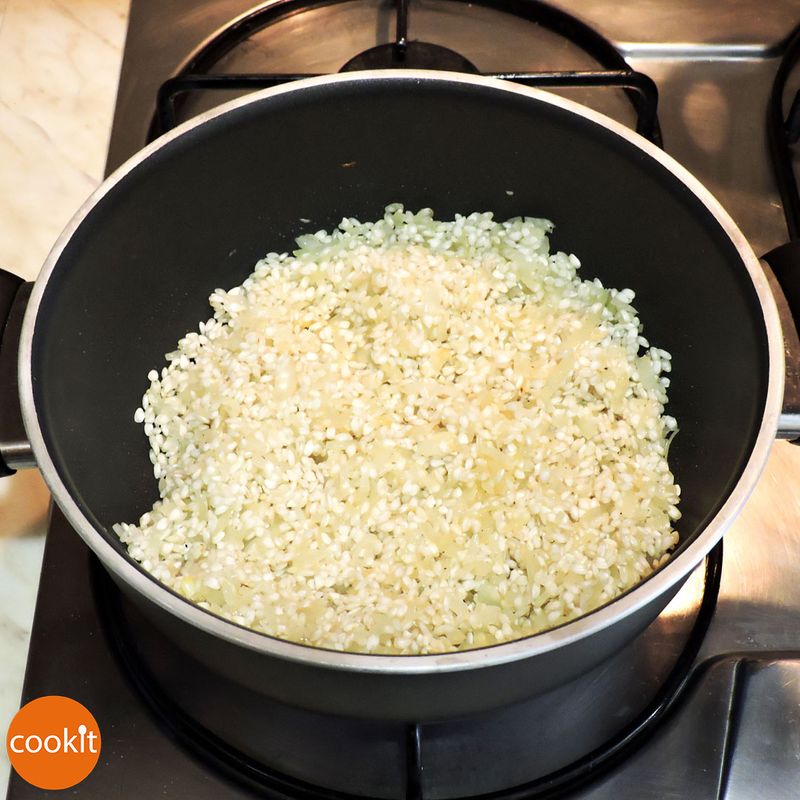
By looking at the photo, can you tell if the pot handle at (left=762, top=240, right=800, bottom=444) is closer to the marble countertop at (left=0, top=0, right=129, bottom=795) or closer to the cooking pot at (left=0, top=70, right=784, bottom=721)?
the cooking pot at (left=0, top=70, right=784, bottom=721)

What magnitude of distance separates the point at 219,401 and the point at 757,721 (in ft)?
2.61

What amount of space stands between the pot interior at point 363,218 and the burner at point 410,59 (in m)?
0.23

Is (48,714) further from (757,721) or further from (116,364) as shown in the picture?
(757,721)

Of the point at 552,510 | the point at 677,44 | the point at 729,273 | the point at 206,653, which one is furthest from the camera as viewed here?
the point at 677,44

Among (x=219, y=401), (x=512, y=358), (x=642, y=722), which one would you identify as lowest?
(x=642, y=722)

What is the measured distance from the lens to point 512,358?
122 cm

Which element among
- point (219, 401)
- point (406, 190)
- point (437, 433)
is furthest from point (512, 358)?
point (219, 401)

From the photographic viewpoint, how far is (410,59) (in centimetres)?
137

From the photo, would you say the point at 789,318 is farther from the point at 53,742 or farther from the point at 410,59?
the point at 53,742

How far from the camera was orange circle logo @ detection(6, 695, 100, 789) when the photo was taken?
0.98 m

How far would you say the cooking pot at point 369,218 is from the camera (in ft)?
2.53

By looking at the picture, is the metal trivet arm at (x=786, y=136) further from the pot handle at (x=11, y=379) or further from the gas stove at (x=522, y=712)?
the pot handle at (x=11, y=379)

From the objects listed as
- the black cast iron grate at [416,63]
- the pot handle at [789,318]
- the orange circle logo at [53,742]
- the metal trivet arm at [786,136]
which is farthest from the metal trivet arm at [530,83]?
the orange circle logo at [53,742]

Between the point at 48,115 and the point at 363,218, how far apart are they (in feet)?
2.08
